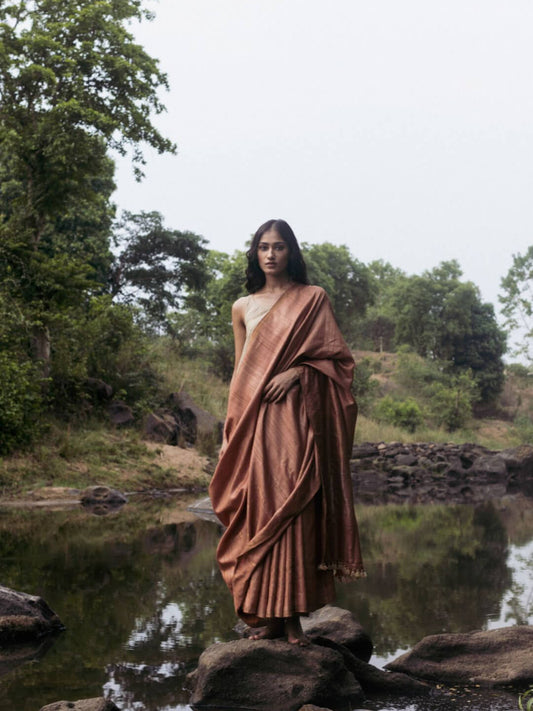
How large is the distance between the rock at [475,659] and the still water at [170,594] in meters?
0.25

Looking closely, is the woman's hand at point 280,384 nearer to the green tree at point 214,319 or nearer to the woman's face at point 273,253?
the woman's face at point 273,253

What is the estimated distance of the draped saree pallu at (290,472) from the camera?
14.6ft

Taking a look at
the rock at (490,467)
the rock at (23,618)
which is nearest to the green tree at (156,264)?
the rock at (490,467)

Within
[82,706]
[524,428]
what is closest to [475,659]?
[82,706]

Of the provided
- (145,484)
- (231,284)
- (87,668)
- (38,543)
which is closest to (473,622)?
(87,668)

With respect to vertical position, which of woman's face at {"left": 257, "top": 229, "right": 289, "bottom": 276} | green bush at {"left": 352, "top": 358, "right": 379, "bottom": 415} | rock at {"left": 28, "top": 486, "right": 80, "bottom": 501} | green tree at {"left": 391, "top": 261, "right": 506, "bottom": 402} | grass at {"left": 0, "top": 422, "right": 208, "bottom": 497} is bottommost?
rock at {"left": 28, "top": 486, "right": 80, "bottom": 501}

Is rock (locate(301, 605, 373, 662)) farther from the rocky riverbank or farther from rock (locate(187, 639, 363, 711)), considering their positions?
the rocky riverbank

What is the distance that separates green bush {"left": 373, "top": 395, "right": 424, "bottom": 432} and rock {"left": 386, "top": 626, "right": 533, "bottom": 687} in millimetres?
26727

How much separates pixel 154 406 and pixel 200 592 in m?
15.3

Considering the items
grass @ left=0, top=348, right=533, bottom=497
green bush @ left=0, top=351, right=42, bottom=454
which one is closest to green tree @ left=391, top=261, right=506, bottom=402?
grass @ left=0, top=348, right=533, bottom=497

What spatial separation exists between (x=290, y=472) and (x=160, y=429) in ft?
53.5

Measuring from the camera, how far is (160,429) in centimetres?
2061

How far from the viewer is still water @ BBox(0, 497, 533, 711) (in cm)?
434

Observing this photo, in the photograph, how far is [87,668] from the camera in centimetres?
456
